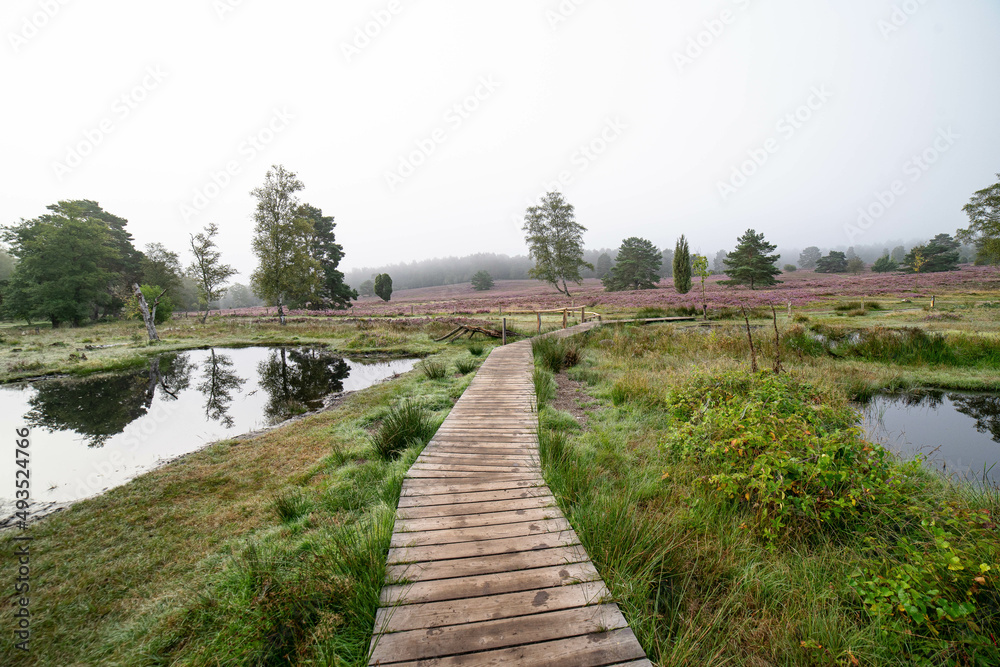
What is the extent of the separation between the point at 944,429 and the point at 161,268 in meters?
54.6

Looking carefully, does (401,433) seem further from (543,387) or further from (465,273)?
(465,273)

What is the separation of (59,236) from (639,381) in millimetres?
45882

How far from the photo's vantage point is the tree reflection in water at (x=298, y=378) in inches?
360

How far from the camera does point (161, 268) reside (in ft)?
121

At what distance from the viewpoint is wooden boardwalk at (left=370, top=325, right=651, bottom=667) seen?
1.86 metres

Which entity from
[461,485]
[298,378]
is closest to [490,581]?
[461,485]

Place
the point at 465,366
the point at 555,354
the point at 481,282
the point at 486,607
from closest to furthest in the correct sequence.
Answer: the point at 486,607 → the point at 555,354 → the point at 465,366 → the point at 481,282

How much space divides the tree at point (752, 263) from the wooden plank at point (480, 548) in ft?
136

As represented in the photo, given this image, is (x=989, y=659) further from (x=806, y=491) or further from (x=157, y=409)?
(x=157, y=409)

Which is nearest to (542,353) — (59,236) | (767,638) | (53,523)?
(767,638)

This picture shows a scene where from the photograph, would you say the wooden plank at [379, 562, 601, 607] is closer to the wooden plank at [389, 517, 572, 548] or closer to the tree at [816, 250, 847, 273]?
the wooden plank at [389, 517, 572, 548]

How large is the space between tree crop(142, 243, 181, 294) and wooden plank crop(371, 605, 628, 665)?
1875 inches

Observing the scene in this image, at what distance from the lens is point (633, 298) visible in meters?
32.7

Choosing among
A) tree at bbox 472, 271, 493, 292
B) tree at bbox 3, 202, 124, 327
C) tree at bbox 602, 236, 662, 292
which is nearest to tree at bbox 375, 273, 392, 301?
tree at bbox 472, 271, 493, 292
